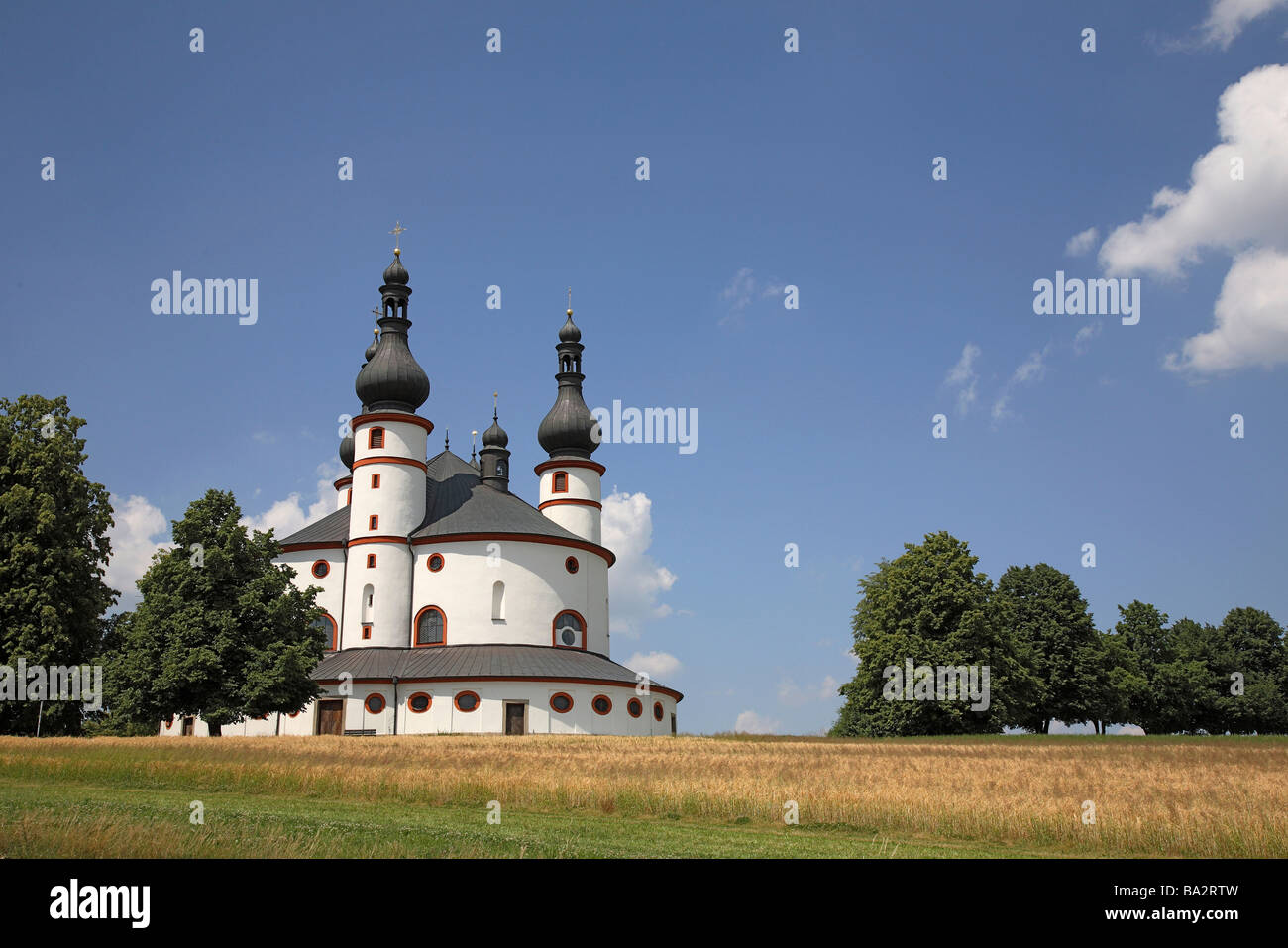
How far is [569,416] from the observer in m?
68.3

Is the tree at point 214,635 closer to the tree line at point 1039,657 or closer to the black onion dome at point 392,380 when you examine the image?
the black onion dome at point 392,380

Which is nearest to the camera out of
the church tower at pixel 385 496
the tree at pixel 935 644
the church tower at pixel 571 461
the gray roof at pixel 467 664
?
the tree at pixel 935 644

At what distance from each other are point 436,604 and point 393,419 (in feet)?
34.7

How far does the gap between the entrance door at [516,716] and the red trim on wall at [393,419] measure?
55.5ft

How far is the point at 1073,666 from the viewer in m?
63.6

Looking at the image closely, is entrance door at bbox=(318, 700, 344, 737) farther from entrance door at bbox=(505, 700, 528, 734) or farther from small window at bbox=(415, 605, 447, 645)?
entrance door at bbox=(505, 700, 528, 734)

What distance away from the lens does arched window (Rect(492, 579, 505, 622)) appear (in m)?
58.8

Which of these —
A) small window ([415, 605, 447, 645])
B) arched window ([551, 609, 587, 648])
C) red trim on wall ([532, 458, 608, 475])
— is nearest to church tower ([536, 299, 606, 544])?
red trim on wall ([532, 458, 608, 475])

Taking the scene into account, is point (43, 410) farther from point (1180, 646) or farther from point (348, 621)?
point (1180, 646)

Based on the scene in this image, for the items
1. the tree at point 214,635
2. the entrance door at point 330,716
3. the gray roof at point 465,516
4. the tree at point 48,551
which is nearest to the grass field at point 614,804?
the tree at point 214,635

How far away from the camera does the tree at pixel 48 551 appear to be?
128 ft

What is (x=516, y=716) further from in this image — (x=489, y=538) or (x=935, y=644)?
(x=935, y=644)
